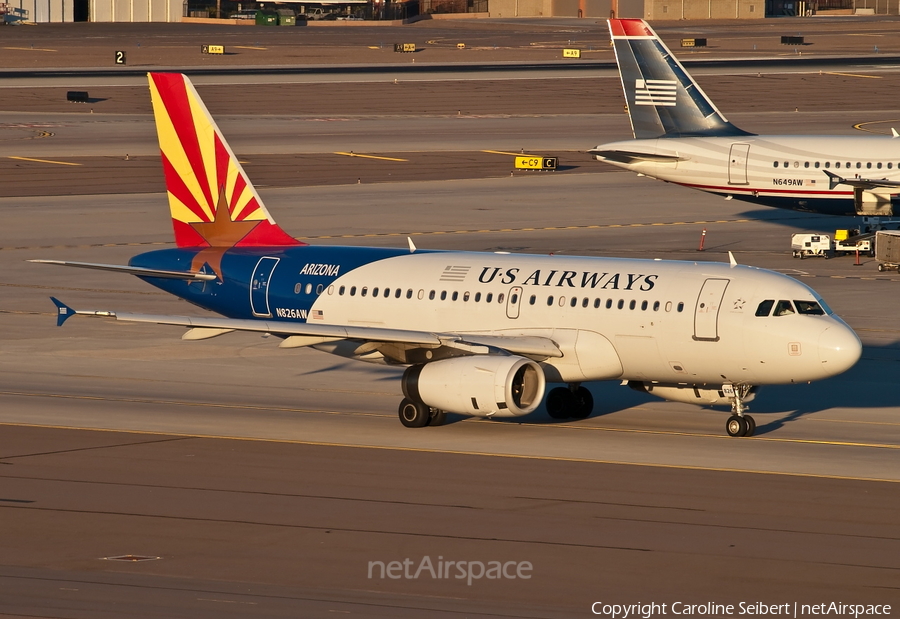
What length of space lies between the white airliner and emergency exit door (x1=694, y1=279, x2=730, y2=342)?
117 ft

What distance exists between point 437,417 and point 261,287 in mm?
7402

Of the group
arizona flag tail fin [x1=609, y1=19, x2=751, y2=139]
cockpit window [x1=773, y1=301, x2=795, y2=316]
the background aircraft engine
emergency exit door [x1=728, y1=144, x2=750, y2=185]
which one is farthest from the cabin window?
arizona flag tail fin [x1=609, y1=19, x2=751, y2=139]

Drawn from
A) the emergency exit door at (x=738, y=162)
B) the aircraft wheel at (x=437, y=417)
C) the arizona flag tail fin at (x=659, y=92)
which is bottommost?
the aircraft wheel at (x=437, y=417)

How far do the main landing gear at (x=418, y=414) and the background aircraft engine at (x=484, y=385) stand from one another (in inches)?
24.5

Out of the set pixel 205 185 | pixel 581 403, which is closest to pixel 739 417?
pixel 581 403

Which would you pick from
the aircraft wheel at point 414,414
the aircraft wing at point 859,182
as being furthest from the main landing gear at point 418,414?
the aircraft wing at point 859,182

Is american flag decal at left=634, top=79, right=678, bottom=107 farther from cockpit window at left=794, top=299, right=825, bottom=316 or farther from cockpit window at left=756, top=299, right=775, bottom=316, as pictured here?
cockpit window at left=756, top=299, right=775, bottom=316

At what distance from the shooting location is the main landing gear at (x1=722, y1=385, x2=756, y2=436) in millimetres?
35875

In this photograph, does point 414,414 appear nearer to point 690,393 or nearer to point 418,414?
point 418,414

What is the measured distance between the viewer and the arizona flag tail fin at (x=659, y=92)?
7406cm

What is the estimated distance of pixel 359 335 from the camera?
3591cm

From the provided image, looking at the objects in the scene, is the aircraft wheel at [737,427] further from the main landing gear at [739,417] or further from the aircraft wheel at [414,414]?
the aircraft wheel at [414,414]

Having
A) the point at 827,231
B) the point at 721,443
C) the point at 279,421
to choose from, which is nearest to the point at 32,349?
the point at 279,421

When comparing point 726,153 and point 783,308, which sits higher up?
point 726,153
